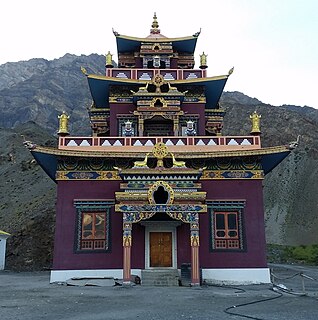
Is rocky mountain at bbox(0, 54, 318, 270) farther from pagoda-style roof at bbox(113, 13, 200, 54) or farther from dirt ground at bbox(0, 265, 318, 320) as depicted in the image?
dirt ground at bbox(0, 265, 318, 320)

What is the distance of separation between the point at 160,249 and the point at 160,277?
150 centimetres

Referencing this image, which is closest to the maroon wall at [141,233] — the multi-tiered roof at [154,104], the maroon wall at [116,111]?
the multi-tiered roof at [154,104]

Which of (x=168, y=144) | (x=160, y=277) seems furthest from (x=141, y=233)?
(x=168, y=144)

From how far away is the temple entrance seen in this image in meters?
23.4

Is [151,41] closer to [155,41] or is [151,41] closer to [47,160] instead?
[155,41]

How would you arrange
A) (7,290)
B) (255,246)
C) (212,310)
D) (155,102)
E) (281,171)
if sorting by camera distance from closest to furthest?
(212,310)
(7,290)
(255,246)
(155,102)
(281,171)

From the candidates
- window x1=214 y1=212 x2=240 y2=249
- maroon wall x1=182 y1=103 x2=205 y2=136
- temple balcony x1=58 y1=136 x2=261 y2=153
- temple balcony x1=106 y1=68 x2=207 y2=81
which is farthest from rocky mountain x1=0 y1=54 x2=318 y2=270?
window x1=214 y1=212 x2=240 y2=249

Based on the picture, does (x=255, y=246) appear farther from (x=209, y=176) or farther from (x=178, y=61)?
(x=178, y=61)

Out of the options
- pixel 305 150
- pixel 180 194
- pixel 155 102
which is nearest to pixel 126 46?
pixel 155 102

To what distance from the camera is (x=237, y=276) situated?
18.4 metres

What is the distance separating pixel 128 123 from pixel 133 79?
9.30ft

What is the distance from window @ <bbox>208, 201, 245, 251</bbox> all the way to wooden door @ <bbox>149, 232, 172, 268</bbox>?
2100 mm

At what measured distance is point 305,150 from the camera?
7481 centimetres

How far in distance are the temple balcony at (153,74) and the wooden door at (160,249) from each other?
986 cm
